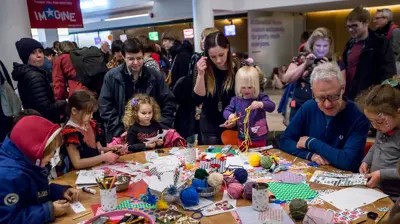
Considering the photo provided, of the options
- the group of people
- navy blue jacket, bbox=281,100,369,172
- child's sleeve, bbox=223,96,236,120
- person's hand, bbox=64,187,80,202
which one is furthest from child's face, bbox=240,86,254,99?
person's hand, bbox=64,187,80,202

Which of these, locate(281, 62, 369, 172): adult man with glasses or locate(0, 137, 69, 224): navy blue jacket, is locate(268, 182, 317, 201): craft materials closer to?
locate(281, 62, 369, 172): adult man with glasses

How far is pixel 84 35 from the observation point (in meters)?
17.3

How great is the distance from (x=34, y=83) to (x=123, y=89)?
879 mm

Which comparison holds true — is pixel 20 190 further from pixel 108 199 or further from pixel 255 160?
pixel 255 160

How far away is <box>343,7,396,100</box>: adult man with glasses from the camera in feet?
12.6

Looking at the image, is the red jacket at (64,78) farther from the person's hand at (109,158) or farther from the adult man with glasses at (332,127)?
the adult man with glasses at (332,127)

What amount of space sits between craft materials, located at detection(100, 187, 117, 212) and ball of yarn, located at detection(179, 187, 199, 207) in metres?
0.31

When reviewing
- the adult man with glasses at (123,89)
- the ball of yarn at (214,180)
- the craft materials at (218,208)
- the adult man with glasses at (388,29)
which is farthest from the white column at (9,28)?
the adult man with glasses at (388,29)

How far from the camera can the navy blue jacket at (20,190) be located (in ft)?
4.68

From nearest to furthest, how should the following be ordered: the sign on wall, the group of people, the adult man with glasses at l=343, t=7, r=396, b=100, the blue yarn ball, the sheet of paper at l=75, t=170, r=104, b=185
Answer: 1. the group of people
2. the blue yarn ball
3. the sheet of paper at l=75, t=170, r=104, b=185
4. the adult man with glasses at l=343, t=7, r=396, b=100
5. the sign on wall

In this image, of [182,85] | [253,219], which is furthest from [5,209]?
[182,85]

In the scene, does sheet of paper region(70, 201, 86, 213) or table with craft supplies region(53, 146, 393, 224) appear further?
sheet of paper region(70, 201, 86, 213)

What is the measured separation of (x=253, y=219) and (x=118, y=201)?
67cm

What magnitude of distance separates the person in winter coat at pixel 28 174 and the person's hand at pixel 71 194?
48 millimetres
